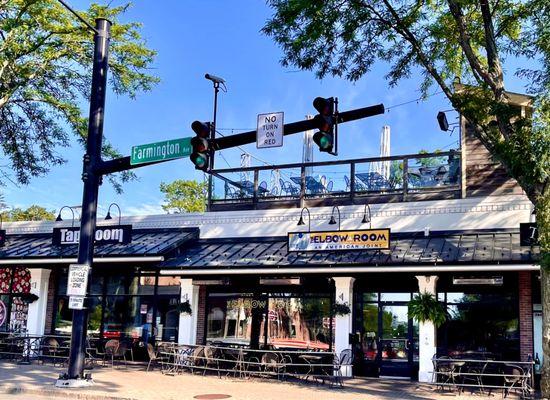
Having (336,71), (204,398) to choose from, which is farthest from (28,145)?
(204,398)

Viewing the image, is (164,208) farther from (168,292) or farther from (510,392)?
(510,392)

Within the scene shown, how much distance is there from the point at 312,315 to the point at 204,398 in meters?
6.42

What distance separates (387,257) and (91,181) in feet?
26.1

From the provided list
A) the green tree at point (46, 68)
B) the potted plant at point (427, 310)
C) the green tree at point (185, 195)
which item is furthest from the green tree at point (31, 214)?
the potted plant at point (427, 310)

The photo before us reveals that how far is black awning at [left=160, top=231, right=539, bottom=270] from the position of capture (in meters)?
15.8

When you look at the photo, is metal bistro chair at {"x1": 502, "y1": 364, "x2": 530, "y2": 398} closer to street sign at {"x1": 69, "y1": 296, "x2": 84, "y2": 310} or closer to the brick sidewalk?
the brick sidewalk

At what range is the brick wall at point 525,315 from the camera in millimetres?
15805

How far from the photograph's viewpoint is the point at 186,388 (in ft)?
46.4

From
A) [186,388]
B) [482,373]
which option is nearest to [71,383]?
[186,388]

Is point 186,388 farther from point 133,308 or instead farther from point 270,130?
point 133,308

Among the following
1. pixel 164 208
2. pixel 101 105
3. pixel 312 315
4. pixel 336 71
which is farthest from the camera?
pixel 164 208

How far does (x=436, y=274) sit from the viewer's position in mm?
16453

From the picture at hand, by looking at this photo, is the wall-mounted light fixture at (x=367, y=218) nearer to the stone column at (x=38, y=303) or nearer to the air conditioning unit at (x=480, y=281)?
the air conditioning unit at (x=480, y=281)

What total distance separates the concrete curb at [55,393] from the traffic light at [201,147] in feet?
15.8
